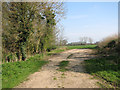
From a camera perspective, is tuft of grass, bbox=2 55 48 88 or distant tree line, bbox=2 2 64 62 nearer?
tuft of grass, bbox=2 55 48 88

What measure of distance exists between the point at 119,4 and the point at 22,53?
39.3ft

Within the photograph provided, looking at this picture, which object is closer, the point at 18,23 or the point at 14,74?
the point at 14,74

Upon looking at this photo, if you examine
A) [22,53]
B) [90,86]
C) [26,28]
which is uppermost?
[26,28]

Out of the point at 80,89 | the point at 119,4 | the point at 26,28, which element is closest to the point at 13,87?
the point at 80,89

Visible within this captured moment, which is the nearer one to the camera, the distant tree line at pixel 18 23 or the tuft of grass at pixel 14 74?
the tuft of grass at pixel 14 74

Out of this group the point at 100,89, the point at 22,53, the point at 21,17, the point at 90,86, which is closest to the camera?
the point at 100,89

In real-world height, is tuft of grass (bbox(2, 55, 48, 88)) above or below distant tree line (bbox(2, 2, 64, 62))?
below

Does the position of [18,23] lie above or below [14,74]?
above

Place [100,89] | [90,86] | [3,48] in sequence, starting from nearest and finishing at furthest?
[100,89] < [90,86] < [3,48]

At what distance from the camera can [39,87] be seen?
203 inches

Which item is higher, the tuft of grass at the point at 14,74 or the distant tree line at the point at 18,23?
the distant tree line at the point at 18,23

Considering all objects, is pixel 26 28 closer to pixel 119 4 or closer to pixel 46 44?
pixel 46 44

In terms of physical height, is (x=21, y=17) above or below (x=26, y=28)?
above

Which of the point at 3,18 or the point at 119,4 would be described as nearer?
the point at 3,18
